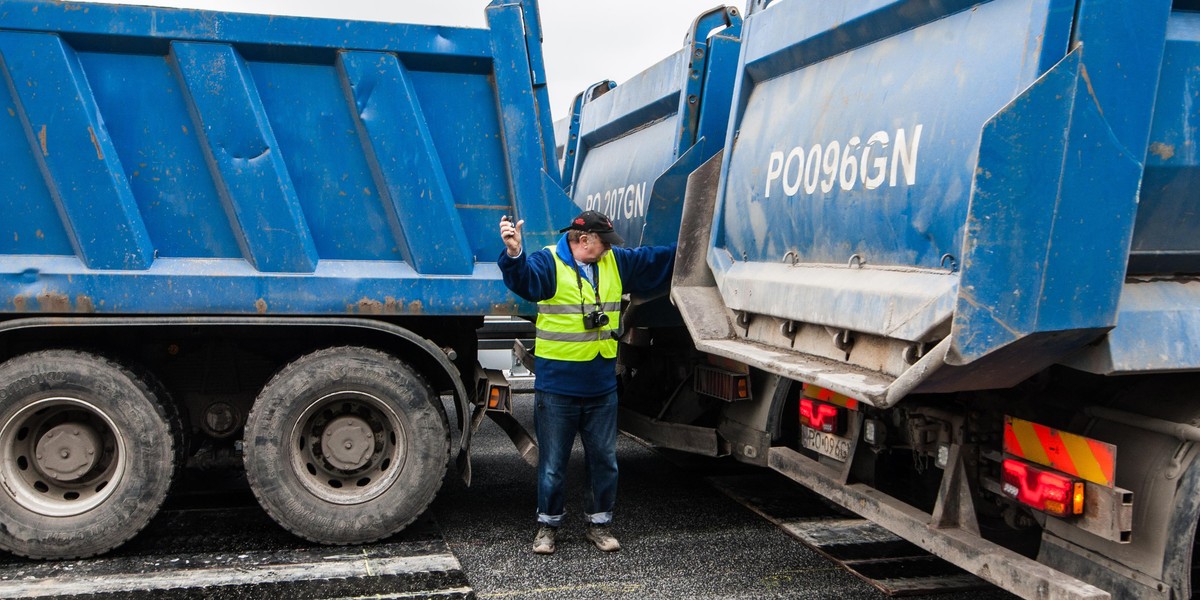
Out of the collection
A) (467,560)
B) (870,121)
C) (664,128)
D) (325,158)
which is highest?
(664,128)

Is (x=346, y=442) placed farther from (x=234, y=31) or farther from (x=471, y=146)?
(x=234, y=31)

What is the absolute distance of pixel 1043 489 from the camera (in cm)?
278

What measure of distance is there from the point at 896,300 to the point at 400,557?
2.31m

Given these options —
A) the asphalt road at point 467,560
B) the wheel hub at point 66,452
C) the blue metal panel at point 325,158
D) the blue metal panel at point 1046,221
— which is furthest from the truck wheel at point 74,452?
the blue metal panel at point 1046,221

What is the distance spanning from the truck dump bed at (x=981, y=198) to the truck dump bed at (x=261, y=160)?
4.08 ft

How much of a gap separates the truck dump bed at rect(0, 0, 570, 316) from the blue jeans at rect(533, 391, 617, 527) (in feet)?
1.64

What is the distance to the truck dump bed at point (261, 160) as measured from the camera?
368 cm

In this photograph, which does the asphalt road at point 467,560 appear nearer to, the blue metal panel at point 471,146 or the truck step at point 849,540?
the truck step at point 849,540

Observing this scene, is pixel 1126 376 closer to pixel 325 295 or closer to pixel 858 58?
pixel 858 58

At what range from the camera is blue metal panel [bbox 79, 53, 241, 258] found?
374cm

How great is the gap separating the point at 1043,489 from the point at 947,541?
1.18 feet

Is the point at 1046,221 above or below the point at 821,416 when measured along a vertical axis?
above

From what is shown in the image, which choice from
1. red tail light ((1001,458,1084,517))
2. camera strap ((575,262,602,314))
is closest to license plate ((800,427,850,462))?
red tail light ((1001,458,1084,517))

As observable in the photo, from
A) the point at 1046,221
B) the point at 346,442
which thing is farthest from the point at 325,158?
the point at 1046,221
